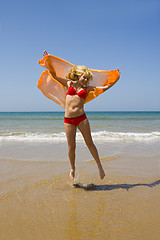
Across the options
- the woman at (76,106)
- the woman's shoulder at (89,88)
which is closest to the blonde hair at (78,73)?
the woman at (76,106)

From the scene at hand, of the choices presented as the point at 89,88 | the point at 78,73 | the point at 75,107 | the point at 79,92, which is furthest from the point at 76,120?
the point at 78,73

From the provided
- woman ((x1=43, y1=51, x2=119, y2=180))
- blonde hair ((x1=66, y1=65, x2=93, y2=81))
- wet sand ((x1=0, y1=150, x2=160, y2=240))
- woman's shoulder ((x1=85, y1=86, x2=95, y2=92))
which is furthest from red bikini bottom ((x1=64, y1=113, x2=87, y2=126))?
wet sand ((x1=0, y1=150, x2=160, y2=240))

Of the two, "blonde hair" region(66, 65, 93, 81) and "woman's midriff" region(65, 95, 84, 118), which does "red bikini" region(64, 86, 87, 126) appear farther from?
"blonde hair" region(66, 65, 93, 81)

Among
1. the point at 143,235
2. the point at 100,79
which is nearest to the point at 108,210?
the point at 143,235

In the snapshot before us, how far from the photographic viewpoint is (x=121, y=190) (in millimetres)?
4152

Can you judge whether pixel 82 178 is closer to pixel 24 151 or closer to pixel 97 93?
pixel 97 93

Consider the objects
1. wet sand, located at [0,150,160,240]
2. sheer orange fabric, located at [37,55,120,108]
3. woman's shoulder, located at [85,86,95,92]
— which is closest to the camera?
wet sand, located at [0,150,160,240]

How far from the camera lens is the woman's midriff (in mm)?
4188

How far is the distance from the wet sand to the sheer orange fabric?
5.98 feet

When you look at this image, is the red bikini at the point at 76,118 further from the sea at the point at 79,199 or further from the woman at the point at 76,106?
the sea at the point at 79,199

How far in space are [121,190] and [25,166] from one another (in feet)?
8.91

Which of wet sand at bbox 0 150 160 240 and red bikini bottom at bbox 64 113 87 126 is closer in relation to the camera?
wet sand at bbox 0 150 160 240

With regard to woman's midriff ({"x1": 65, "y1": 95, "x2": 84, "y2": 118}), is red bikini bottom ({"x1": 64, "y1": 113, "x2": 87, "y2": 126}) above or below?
below

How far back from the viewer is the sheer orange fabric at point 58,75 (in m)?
4.72
